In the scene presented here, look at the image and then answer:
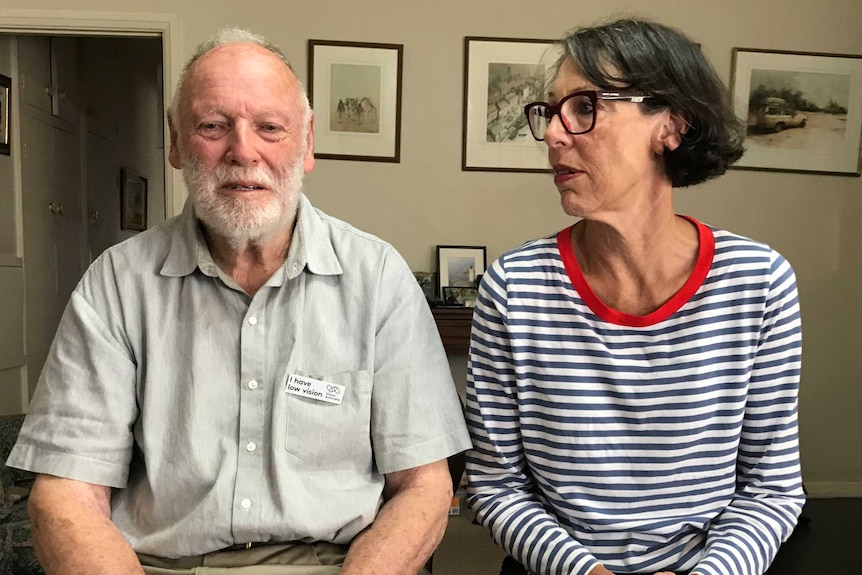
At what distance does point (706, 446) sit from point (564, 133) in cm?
58

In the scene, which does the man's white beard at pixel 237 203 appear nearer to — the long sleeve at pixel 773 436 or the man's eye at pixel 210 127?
the man's eye at pixel 210 127

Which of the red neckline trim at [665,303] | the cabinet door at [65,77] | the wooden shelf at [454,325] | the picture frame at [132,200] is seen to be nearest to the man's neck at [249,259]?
the red neckline trim at [665,303]

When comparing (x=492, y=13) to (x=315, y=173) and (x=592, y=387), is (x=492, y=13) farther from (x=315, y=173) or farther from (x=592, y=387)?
(x=592, y=387)

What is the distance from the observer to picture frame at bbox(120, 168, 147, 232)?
485cm

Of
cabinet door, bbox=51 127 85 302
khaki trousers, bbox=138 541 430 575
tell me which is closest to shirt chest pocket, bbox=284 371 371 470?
khaki trousers, bbox=138 541 430 575

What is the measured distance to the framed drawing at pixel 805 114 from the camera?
11.0ft

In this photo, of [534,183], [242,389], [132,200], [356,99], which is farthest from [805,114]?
[132,200]

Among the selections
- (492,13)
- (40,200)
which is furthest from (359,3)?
(40,200)

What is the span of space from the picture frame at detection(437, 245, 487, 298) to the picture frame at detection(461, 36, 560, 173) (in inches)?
15.9

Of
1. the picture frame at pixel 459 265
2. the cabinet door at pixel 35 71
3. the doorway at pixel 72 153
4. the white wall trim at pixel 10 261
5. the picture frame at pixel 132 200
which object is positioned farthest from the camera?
the picture frame at pixel 132 200

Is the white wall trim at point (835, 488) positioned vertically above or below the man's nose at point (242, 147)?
below

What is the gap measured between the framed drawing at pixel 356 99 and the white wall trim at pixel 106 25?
639mm

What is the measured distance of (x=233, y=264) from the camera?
4.05 ft

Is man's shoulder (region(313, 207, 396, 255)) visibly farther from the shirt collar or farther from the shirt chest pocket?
the shirt chest pocket
